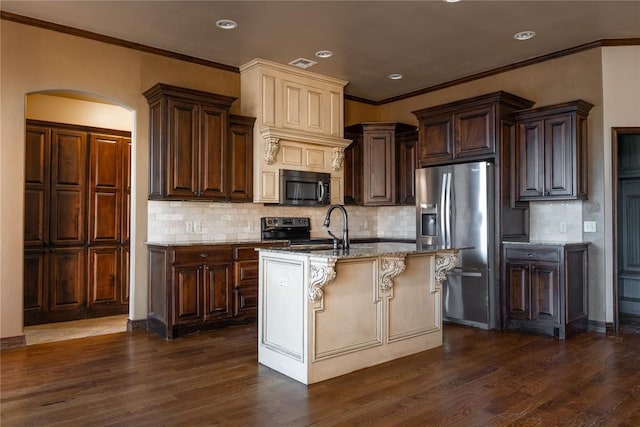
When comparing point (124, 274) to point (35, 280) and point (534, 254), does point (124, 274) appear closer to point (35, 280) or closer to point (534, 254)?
point (35, 280)

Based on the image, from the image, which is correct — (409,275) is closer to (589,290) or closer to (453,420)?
(453,420)

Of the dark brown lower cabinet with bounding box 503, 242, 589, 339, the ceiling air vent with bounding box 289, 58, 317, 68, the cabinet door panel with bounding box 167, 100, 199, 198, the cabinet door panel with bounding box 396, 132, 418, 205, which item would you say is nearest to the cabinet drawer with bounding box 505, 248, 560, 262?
the dark brown lower cabinet with bounding box 503, 242, 589, 339

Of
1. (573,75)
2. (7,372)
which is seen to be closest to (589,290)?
(573,75)

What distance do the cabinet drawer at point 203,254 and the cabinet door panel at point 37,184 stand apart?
1839mm

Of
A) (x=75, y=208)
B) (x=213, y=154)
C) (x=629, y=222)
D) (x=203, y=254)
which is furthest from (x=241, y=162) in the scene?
(x=629, y=222)

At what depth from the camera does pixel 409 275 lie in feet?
12.8

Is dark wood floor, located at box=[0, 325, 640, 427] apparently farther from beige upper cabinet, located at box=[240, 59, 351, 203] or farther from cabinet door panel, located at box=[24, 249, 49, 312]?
beige upper cabinet, located at box=[240, 59, 351, 203]

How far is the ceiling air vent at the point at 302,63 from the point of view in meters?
5.50

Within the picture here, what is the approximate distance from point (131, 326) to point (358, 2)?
3.86m

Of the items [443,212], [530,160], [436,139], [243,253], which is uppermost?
[436,139]

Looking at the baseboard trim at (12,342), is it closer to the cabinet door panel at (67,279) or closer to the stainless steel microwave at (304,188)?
the cabinet door panel at (67,279)

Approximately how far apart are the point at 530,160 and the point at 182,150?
3690mm

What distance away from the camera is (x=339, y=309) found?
3.43 metres

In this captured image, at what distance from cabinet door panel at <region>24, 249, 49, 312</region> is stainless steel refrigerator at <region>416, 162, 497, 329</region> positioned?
4272mm
